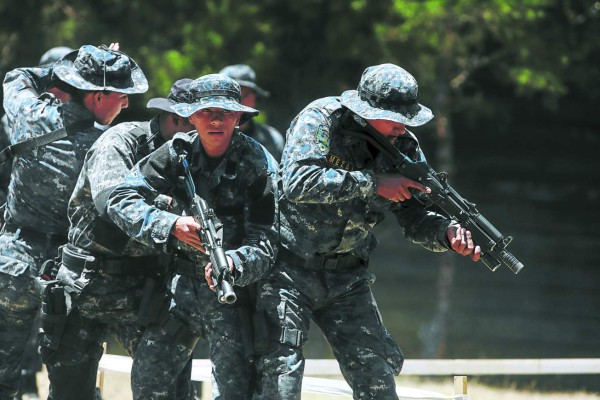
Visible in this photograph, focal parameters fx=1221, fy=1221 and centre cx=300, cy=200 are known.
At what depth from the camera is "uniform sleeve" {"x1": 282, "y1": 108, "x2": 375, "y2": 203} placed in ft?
18.4

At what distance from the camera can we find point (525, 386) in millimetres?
12500

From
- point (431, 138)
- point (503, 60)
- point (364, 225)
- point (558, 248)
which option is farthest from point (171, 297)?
point (558, 248)

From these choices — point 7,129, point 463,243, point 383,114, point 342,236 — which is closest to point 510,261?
point 463,243

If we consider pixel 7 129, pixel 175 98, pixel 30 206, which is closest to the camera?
pixel 175 98

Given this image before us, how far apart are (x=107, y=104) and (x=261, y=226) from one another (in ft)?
4.66

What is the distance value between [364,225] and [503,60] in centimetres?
771

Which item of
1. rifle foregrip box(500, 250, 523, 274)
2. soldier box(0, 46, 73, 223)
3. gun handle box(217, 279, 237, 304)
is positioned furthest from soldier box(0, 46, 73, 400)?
rifle foregrip box(500, 250, 523, 274)

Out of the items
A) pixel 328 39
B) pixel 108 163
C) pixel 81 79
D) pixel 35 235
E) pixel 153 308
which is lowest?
pixel 153 308

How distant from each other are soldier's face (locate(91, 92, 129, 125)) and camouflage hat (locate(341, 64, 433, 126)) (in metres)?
1.38

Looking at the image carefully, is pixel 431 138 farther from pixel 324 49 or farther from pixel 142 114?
pixel 142 114

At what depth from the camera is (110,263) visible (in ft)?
20.2

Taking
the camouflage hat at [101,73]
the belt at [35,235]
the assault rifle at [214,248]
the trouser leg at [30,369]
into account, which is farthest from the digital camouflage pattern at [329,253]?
the trouser leg at [30,369]

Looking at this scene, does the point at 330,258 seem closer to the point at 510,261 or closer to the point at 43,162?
the point at 510,261

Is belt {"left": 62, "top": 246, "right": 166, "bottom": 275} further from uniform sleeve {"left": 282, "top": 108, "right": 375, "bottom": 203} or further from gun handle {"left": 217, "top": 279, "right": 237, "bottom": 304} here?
gun handle {"left": 217, "top": 279, "right": 237, "bottom": 304}
